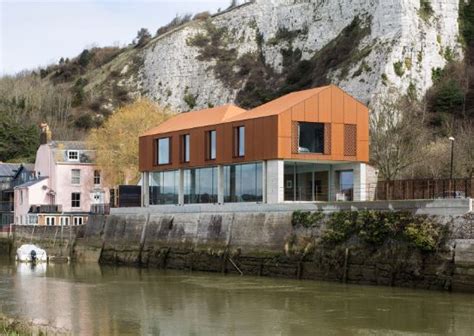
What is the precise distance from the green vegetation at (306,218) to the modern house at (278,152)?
18.5 feet

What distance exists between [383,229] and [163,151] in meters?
24.3

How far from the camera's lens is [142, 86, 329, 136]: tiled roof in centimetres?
5016

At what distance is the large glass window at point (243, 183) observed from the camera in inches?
1989

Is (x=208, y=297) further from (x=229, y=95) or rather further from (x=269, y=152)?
(x=229, y=95)

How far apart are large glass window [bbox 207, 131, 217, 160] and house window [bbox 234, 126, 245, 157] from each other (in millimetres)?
2197

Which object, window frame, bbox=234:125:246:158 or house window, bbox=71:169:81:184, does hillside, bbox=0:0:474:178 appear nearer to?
house window, bbox=71:169:81:184

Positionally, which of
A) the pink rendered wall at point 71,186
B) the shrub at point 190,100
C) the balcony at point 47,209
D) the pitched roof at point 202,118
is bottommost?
the balcony at point 47,209

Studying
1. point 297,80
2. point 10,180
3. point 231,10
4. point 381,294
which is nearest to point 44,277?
point 381,294

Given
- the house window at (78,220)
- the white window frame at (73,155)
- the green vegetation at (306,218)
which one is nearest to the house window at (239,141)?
the green vegetation at (306,218)

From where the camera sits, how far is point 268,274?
43.6m

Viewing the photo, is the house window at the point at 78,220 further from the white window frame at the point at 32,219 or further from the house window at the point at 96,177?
the house window at the point at 96,177

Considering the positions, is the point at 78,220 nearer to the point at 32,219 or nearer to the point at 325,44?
the point at 32,219

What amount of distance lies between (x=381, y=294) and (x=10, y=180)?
58.9 meters

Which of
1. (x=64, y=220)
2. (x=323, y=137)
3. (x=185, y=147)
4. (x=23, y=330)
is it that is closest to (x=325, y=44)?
(x=64, y=220)
